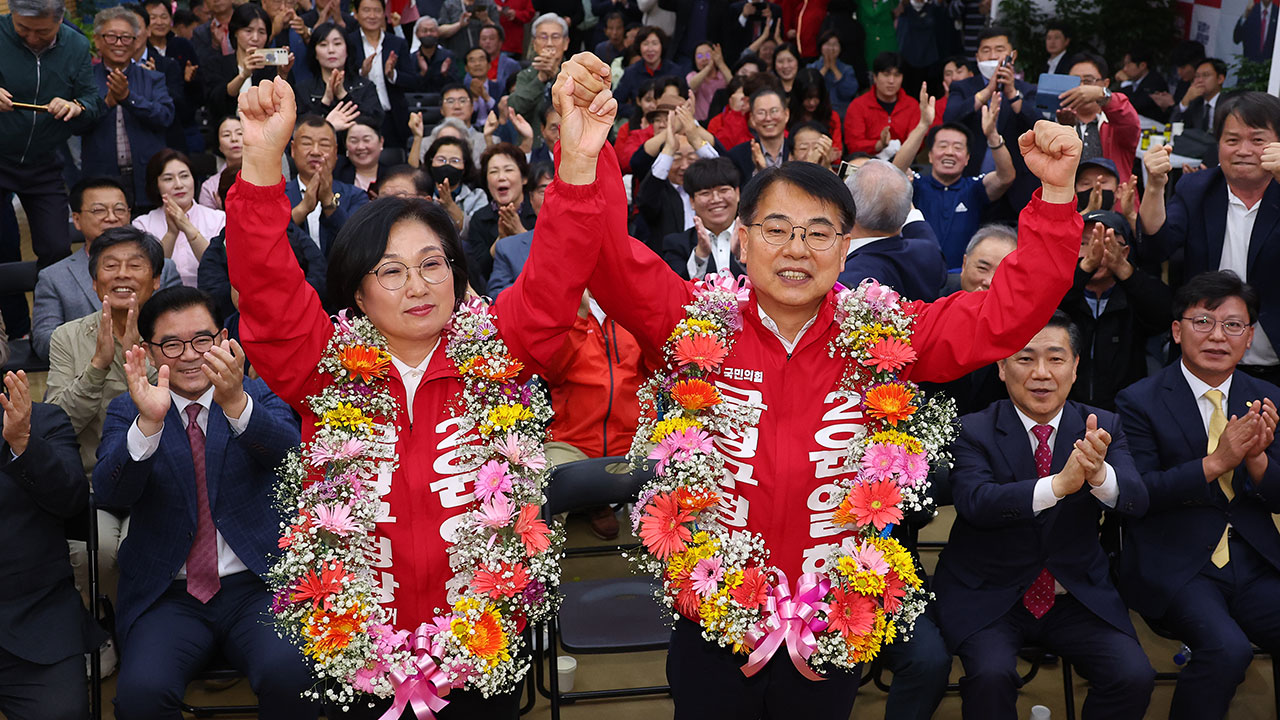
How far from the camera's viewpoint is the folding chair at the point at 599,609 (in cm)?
353

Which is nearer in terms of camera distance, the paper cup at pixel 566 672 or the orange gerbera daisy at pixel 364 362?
the orange gerbera daisy at pixel 364 362

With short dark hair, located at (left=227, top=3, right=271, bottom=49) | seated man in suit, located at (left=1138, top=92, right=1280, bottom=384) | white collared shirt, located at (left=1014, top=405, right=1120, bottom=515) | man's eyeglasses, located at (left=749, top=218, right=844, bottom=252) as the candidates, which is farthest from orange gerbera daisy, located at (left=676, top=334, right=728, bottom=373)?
short dark hair, located at (left=227, top=3, right=271, bottom=49)

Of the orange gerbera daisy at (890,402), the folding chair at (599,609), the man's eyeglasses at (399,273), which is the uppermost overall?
the man's eyeglasses at (399,273)

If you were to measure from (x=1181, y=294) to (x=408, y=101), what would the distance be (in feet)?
20.7

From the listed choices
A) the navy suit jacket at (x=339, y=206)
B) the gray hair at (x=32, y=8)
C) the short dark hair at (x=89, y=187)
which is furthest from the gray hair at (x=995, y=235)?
the gray hair at (x=32, y=8)

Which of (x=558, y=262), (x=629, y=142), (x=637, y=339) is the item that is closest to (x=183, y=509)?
(x=637, y=339)

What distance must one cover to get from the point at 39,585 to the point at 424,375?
66.6 inches

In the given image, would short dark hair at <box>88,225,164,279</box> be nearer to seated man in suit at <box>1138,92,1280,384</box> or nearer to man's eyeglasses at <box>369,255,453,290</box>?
man's eyeglasses at <box>369,255,453,290</box>

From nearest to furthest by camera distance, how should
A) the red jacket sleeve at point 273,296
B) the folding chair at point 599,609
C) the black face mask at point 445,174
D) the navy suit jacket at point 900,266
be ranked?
the red jacket sleeve at point 273,296 < the folding chair at point 599,609 < the navy suit jacket at point 900,266 < the black face mask at point 445,174

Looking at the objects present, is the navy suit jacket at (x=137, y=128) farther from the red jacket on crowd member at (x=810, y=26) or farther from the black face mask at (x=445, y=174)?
the red jacket on crowd member at (x=810, y=26)

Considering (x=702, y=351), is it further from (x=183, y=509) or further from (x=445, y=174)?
(x=445, y=174)

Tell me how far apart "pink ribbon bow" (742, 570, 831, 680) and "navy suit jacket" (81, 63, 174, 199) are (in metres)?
5.87

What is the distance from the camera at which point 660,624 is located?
362cm

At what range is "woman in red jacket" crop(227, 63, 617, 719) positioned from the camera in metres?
2.31
